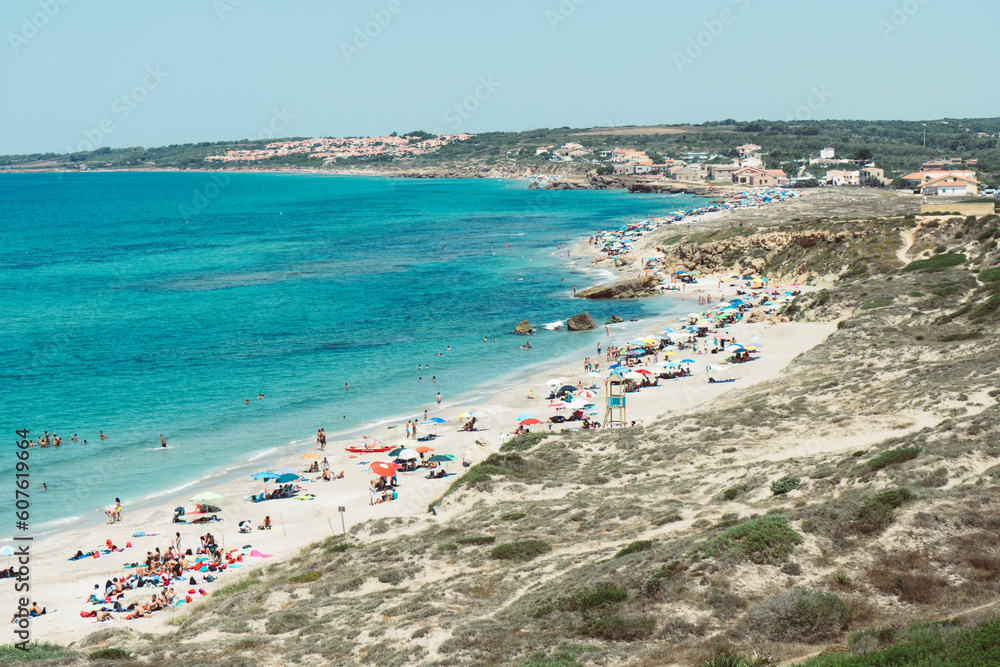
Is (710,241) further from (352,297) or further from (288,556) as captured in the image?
(288,556)

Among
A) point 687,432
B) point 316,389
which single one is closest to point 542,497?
point 687,432

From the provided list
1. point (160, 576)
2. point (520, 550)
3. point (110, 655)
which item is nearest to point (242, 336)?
point (160, 576)

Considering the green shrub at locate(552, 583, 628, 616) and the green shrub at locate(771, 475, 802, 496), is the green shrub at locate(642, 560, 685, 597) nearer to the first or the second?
the green shrub at locate(552, 583, 628, 616)

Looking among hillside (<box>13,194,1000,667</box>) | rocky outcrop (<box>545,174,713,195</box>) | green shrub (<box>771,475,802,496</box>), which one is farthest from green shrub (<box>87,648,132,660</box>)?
rocky outcrop (<box>545,174,713,195</box>)

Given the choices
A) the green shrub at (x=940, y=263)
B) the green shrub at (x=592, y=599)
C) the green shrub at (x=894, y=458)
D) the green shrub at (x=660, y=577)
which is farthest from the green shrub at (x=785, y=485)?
the green shrub at (x=940, y=263)

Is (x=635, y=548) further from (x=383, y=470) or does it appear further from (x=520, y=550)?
(x=383, y=470)

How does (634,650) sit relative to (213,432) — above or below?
above

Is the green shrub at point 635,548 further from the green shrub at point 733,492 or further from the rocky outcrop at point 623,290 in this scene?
the rocky outcrop at point 623,290
